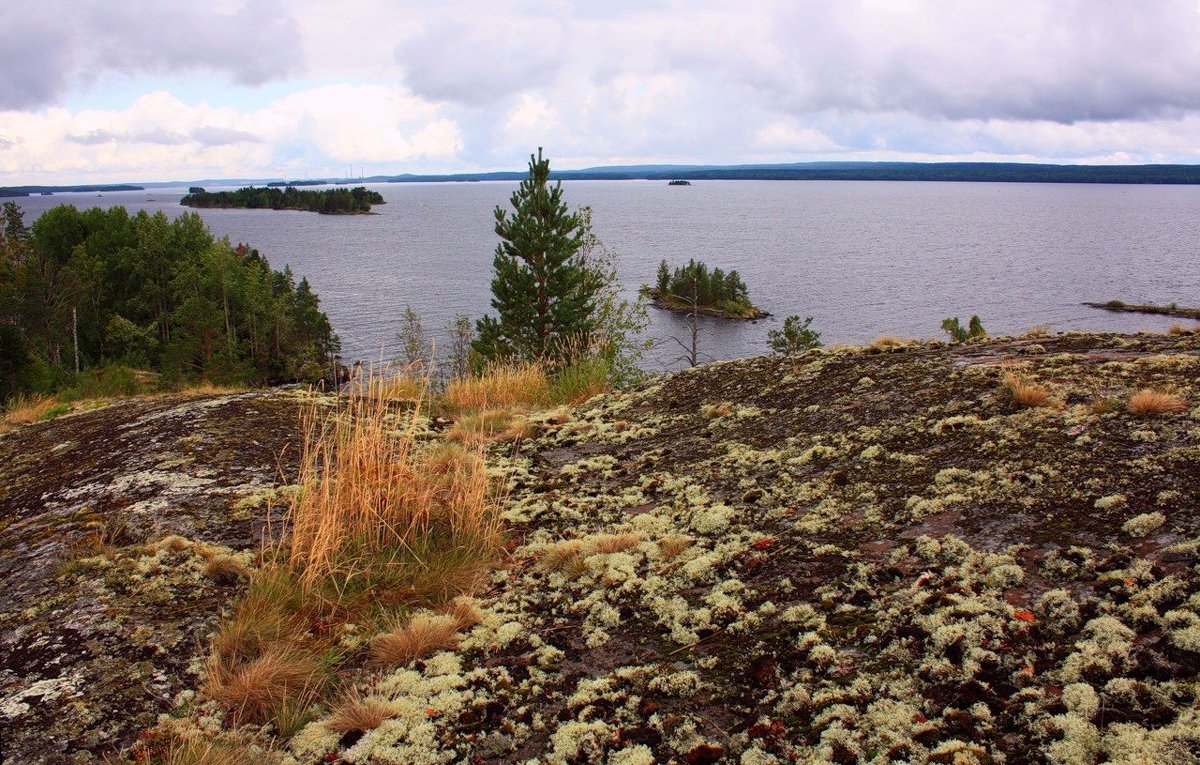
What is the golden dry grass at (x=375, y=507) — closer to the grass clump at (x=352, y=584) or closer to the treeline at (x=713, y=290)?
the grass clump at (x=352, y=584)

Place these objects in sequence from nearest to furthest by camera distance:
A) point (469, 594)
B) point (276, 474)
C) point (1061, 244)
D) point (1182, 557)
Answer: point (1182, 557)
point (469, 594)
point (276, 474)
point (1061, 244)

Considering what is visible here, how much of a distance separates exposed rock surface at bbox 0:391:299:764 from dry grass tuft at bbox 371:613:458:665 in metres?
0.80

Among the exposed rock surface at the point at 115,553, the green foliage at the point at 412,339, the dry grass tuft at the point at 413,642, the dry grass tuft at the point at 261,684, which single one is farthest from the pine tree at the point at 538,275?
the dry grass tuft at the point at 261,684

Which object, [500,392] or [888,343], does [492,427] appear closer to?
[500,392]

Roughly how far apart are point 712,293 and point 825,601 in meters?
82.6

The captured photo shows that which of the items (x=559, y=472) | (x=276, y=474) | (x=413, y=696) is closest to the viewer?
(x=413, y=696)

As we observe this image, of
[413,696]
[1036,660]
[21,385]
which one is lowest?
[21,385]

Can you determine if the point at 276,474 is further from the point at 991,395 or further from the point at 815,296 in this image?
the point at 815,296

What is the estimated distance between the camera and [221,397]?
693 centimetres

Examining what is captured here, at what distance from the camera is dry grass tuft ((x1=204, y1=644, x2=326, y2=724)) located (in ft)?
9.64

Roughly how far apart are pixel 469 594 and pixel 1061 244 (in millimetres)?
159273

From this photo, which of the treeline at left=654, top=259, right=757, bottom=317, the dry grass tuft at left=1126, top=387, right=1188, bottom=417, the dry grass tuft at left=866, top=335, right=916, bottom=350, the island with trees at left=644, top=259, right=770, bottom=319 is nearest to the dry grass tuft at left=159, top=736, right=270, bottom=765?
the dry grass tuft at left=1126, top=387, right=1188, bottom=417

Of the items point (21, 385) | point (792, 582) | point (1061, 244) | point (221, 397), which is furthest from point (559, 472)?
point (1061, 244)

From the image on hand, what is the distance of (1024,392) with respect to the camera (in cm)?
451
